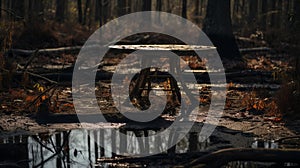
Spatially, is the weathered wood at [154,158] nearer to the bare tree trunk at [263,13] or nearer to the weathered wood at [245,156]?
the weathered wood at [245,156]

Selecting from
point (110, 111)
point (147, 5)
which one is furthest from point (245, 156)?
point (147, 5)

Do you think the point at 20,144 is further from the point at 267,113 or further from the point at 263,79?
the point at 263,79

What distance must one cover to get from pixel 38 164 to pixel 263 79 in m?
7.77

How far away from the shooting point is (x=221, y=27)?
54.6 feet

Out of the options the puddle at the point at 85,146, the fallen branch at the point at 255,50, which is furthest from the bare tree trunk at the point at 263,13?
the puddle at the point at 85,146

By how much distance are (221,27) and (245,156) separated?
1175cm

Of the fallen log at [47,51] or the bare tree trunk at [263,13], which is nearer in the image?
the fallen log at [47,51]

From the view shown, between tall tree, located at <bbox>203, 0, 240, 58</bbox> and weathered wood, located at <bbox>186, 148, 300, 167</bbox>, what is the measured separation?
11.1 metres

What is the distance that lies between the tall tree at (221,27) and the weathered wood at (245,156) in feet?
36.5

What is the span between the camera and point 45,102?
7.88 metres

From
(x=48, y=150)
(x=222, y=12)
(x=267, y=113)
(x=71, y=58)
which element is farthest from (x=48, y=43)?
(x=48, y=150)

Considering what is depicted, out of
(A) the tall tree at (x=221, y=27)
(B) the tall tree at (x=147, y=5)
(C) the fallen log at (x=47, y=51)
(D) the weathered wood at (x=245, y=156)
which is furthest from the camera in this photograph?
(B) the tall tree at (x=147, y=5)

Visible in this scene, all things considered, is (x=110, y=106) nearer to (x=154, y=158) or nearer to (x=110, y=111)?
(x=110, y=111)

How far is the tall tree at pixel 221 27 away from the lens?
16.4 metres
